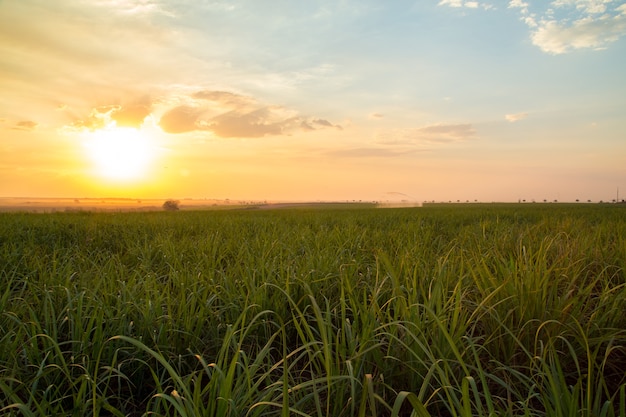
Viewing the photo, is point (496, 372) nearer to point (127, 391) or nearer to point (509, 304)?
point (509, 304)

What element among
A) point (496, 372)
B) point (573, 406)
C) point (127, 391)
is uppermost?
point (573, 406)

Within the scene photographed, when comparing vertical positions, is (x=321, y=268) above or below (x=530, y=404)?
above

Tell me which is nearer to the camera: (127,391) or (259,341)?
(127,391)

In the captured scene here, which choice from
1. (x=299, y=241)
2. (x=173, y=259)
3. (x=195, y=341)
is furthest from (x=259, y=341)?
(x=299, y=241)

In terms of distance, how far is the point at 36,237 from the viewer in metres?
6.96

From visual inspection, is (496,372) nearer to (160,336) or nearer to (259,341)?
(259,341)

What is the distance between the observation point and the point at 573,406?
4.15 feet

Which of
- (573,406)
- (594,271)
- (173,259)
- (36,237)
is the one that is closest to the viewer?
(573,406)

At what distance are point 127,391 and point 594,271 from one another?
425 cm

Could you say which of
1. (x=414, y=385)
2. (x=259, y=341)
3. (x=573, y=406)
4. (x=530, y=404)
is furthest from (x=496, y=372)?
(x=259, y=341)

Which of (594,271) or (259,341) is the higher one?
(594,271)

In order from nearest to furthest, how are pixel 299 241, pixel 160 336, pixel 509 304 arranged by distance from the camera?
pixel 160 336 < pixel 509 304 < pixel 299 241

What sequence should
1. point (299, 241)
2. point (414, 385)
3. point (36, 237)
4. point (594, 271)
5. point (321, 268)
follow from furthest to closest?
point (36, 237) → point (299, 241) → point (594, 271) → point (321, 268) → point (414, 385)

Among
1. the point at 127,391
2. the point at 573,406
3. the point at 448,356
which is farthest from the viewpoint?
the point at 127,391
